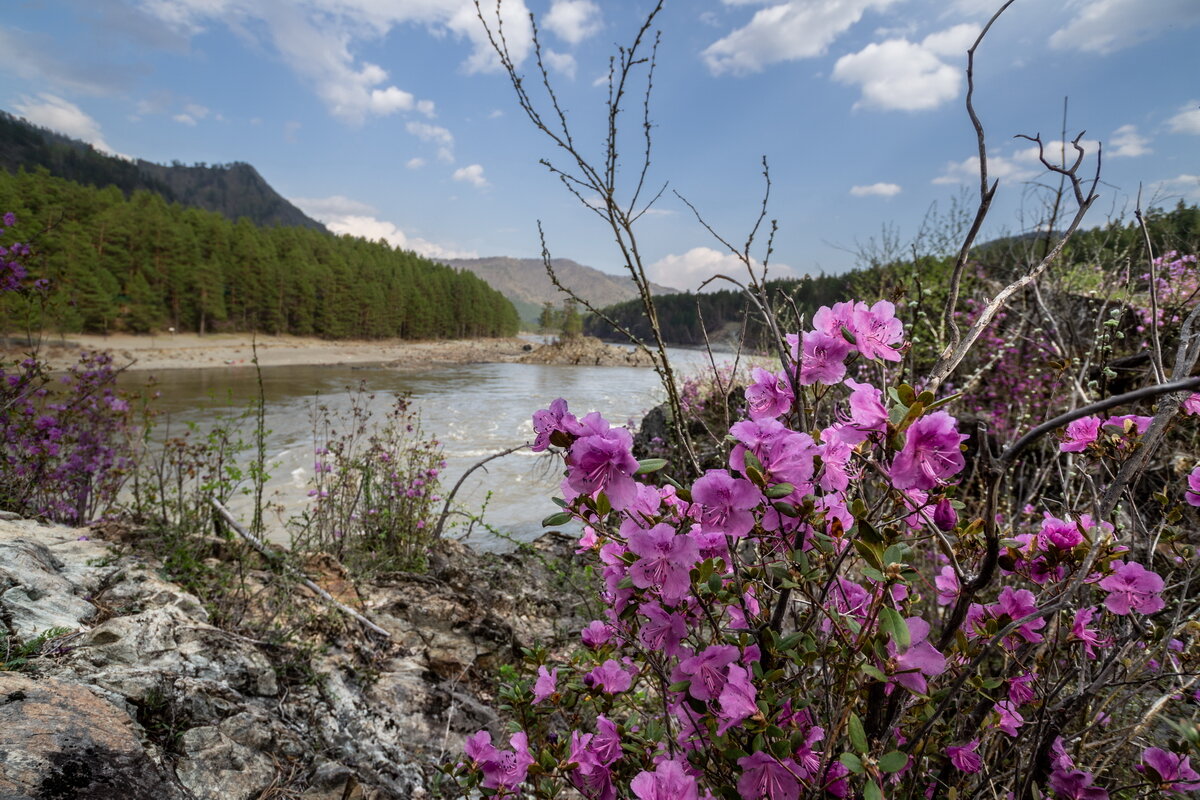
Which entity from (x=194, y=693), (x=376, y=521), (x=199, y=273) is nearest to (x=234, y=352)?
(x=199, y=273)

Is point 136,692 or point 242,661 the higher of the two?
point 136,692

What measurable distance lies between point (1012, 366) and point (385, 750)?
236 inches

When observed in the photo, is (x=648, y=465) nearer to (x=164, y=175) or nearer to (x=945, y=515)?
(x=945, y=515)

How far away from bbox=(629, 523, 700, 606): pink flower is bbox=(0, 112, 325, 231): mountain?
111643mm

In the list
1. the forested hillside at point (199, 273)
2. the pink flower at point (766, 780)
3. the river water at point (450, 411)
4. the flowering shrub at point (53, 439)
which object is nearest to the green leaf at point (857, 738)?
the pink flower at point (766, 780)

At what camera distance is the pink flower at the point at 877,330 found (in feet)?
2.92

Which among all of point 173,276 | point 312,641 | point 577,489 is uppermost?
point 173,276

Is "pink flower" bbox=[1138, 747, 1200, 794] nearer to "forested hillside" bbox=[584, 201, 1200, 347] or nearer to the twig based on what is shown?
"forested hillside" bbox=[584, 201, 1200, 347]

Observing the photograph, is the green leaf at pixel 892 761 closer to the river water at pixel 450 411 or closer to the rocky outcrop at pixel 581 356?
the river water at pixel 450 411

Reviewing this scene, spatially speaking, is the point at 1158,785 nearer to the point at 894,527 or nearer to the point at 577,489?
the point at 894,527

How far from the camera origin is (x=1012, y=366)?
5.16 m

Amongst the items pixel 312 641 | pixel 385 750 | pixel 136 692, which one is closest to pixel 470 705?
pixel 385 750

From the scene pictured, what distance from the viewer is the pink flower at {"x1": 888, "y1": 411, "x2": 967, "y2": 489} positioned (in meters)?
0.68

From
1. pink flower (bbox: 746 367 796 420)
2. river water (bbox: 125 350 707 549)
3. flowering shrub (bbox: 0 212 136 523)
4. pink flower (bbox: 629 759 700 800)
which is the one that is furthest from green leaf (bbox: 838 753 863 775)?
flowering shrub (bbox: 0 212 136 523)
